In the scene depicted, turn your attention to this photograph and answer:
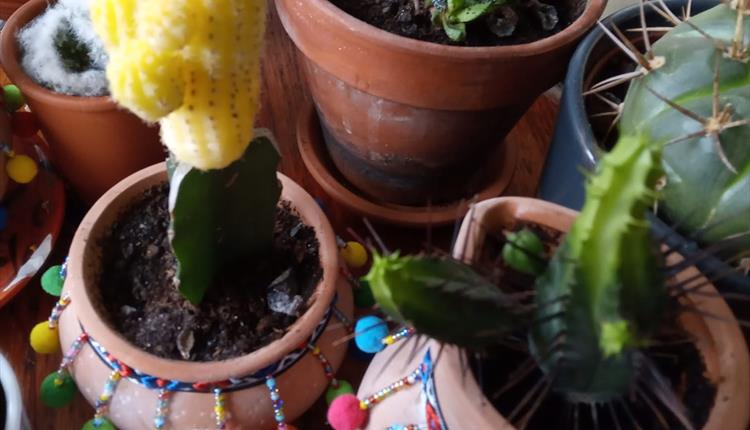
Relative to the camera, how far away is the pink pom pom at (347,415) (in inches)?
15.9

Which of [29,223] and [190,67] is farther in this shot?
[29,223]

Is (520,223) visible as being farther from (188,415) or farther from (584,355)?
(188,415)

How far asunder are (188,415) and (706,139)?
0.34 meters

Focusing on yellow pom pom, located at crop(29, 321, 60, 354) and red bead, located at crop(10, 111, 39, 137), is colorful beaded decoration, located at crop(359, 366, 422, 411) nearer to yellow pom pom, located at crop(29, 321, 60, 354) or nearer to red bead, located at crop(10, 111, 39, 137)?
yellow pom pom, located at crop(29, 321, 60, 354)

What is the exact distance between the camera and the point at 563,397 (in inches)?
13.8

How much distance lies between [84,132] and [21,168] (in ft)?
0.20

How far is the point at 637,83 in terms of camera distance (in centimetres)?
43

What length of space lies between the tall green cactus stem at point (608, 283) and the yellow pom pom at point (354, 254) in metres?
0.26

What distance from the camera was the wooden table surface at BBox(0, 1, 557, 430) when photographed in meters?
0.51

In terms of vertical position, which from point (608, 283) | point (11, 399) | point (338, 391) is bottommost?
point (338, 391)

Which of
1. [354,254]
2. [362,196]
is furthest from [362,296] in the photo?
[362,196]

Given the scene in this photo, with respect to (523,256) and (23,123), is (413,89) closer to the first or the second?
(523,256)

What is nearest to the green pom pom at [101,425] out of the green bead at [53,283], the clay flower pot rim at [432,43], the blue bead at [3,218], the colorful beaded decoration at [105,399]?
the colorful beaded decoration at [105,399]

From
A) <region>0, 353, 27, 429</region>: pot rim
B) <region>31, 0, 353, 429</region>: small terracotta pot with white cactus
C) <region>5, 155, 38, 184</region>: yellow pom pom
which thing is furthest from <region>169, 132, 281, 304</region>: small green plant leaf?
<region>5, 155, 38, 184</region>: yellow pom pom
